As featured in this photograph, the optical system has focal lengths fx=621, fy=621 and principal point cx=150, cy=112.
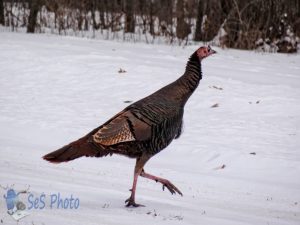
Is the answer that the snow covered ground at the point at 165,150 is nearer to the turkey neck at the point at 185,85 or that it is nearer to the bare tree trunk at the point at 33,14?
the turkey neck at the point at 185,85

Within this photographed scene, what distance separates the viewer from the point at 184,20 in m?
20.7

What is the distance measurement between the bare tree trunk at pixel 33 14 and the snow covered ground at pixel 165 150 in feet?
5.29

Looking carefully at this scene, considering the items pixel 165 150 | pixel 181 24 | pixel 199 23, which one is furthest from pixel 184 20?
pixel 165 150

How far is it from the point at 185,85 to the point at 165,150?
3.67 metres

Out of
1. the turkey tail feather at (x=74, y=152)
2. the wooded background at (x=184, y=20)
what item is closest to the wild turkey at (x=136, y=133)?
the turkey tail feather at (x=74, y=152)

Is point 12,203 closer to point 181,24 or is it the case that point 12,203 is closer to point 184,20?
point 181,24

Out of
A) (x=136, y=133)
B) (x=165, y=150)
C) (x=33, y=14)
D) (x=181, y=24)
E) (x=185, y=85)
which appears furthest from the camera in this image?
(x=181, y=24)

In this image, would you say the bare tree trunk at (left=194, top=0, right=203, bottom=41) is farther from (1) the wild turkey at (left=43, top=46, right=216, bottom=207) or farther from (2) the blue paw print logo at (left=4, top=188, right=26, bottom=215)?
(2) the blue paw print logo at (left=4, top=188, right=26, bottom=215)

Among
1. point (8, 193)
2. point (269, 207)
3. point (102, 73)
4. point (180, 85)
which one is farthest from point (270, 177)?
point (102, 73)

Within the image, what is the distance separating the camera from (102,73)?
13797mm

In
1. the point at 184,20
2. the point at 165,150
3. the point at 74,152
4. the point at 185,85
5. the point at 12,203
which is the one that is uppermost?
Result: the point at 184,20

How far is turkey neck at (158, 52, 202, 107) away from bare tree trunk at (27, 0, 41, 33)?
13.9 metres

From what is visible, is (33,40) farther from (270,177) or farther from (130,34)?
(270,177)

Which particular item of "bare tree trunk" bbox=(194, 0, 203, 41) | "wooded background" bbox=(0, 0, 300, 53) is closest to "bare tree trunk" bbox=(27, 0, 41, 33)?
"wooded background" bbox=(0, 0, 300, 53)
